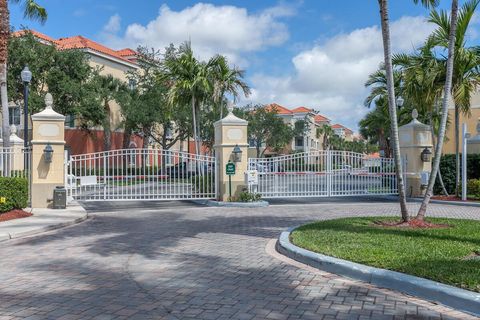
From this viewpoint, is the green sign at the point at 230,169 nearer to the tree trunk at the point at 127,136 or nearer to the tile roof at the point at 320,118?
the tree trunk at the point at 127,136

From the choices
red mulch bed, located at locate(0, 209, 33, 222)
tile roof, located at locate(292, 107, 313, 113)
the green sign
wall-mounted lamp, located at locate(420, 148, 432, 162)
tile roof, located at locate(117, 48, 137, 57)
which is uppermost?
tile roof, located at locate(117, 48, 137, 57)

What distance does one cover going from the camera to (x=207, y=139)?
5122cm

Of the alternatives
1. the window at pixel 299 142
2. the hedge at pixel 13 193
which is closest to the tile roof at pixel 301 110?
the window at pixel 299 142

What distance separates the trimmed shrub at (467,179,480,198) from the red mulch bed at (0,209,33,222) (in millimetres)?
15095

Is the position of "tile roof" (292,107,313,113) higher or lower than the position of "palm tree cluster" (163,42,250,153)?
higher

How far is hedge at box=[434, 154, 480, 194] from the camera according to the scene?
19547mm

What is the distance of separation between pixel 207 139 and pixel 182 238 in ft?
135

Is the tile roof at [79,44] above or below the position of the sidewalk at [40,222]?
above

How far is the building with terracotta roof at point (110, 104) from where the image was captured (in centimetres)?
3912

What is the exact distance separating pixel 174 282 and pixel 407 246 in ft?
12.8

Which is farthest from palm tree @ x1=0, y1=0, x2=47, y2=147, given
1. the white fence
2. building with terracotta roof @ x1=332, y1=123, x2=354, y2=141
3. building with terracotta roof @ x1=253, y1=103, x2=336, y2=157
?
building with terracotta roof @ x1=332, y1=123, x2=354, y2=141

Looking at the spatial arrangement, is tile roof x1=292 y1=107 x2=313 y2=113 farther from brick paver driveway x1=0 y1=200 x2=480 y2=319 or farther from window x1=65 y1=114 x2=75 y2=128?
brick paver driveway x1=0 y1=200 x2=480 y2=319

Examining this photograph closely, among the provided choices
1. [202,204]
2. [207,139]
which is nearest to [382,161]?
[202,204]

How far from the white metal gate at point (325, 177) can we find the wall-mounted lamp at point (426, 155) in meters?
1.50
